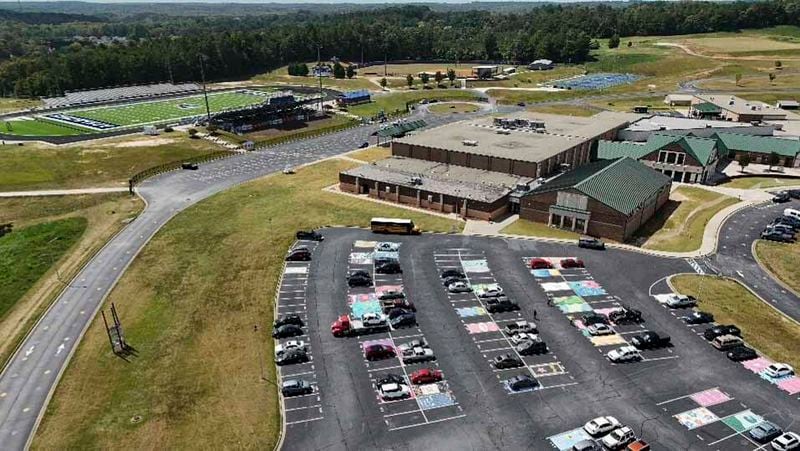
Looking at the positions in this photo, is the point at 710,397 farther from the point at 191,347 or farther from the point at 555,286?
the point at 191,347

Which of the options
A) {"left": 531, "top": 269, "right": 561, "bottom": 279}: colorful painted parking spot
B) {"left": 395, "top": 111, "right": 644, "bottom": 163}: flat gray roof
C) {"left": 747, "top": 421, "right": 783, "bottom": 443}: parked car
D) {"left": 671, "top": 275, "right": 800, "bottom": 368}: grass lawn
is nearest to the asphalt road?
{"left": 395, "top": 111, "right": 644, "bottom": 163}: flat gray roof

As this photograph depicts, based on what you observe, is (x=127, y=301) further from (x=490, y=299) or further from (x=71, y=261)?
(x=490, y=299)

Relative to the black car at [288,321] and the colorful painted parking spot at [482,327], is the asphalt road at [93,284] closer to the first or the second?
the black car at [288,321]

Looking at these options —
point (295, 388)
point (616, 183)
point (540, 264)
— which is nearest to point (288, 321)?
point (295, 388)

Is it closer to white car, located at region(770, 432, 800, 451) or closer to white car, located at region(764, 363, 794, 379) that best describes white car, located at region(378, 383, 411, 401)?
white car, located at region(770, 432, 800, 451)

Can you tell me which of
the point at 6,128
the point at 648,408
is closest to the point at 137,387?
the point at 648,408

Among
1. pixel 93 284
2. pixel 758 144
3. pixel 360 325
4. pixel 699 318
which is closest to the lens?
pixel 360 325

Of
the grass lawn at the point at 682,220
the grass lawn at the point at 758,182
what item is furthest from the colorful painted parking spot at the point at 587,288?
the grass lawn at the point at 758,182
